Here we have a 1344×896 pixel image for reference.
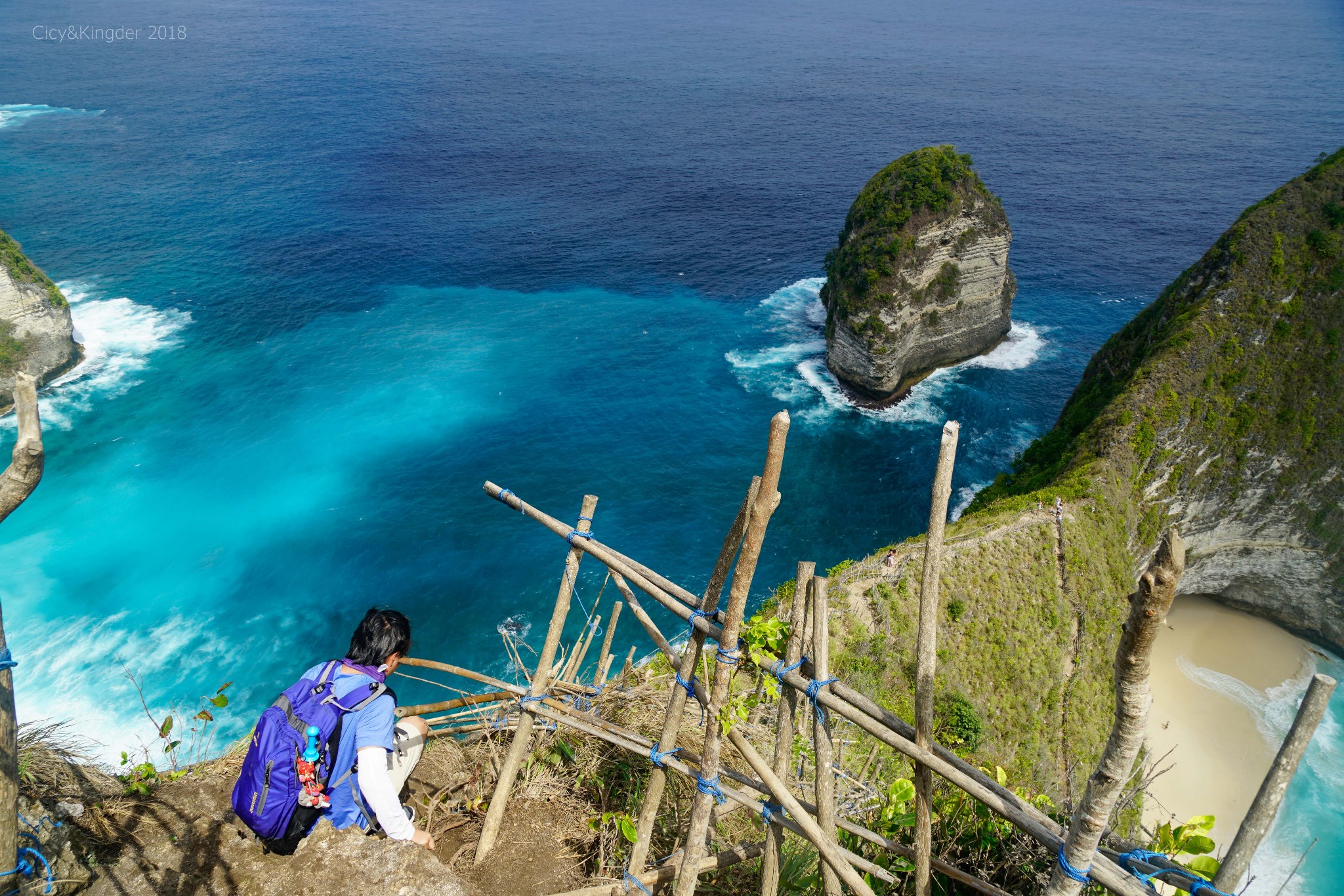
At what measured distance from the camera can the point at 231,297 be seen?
50031mm

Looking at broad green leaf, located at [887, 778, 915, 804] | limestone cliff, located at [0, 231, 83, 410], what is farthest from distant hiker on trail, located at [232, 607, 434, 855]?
limestone cliff, located at [0, 231, 83, 410]

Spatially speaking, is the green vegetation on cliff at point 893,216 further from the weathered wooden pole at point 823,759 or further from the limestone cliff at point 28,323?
the limestone cliff at point 28,323

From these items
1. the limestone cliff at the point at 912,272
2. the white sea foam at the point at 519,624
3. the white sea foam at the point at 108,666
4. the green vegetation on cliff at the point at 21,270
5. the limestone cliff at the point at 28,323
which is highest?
the limestone cliff at the point at 912,272

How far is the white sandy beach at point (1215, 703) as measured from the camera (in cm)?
2348

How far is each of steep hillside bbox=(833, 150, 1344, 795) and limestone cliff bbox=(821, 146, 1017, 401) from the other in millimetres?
11000

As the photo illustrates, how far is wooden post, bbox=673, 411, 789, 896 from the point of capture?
489 cm

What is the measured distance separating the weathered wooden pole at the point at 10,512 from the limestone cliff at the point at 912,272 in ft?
129

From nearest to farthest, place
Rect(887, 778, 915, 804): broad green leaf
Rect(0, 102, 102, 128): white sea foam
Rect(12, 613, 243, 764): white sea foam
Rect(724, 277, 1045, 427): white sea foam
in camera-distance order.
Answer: Rect(887, 778, 915, 804): broad green leaf
Rect(12, 613, 243, 764): white sea foam
Rect(724, 277, 1045, 427): white sea foam
Rect(0, 102, 102, 128): white sea foam

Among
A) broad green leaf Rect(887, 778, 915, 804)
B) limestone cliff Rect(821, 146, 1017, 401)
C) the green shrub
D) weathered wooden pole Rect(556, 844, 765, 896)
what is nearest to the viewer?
weathered wooden pole Rect(556, 844, 765, 896)

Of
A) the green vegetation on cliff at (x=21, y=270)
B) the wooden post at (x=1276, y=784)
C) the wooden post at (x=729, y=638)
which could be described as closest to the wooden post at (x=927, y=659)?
the wooden post at (x=729, y=638)

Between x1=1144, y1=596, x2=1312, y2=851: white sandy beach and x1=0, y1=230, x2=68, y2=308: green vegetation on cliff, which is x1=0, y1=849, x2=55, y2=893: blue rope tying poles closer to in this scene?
x1=1144, y1=596, x2=1312, y2=851: white sandy beach

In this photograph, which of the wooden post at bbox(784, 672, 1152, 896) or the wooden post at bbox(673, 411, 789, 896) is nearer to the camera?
the wooden post at bbox(784, 672, 1152, 896)

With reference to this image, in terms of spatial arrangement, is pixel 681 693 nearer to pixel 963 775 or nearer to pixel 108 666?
pixel 963 775

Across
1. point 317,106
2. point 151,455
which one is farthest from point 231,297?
point 317,106
